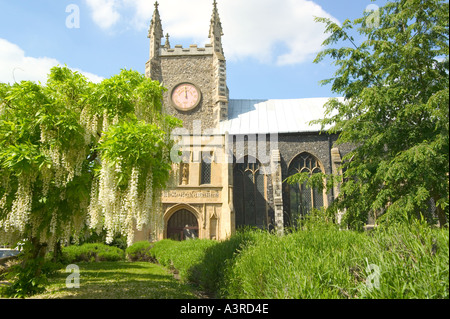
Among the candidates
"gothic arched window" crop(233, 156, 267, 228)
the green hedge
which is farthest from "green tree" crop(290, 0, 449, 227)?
"gothic arched window" crop(233, 156, 267, 228)

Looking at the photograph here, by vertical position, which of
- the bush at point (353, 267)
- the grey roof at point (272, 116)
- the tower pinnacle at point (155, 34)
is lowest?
the bush at point (353, 267)

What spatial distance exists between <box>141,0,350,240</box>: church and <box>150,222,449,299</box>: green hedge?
13458 mm

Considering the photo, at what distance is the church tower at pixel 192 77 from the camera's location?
2472 centimetres

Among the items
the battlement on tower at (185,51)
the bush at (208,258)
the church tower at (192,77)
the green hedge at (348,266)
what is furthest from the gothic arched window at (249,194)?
the green hedge at (348,266)

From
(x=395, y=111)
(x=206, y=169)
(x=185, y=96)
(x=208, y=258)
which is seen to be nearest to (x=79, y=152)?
(x=208, y=258)

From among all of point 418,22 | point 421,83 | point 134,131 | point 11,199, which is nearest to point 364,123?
point 421,83

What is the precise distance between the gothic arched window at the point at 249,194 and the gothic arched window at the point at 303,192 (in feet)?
6.94

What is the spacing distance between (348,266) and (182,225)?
58.0 ft

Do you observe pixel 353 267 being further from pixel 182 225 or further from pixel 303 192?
pixel 303 192

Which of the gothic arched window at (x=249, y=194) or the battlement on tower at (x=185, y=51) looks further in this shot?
the battlement on tower at (x=185, y=51)

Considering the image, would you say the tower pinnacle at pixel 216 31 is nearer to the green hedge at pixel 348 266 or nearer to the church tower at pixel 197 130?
the church tower at pixel 197 130

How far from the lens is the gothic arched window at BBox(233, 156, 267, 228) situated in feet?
73.4

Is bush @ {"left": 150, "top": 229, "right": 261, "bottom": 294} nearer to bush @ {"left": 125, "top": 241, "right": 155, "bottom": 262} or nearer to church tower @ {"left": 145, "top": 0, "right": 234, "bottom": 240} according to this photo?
bush @ {"left": 125, "top": 241, "right": 155, "bottom": 262}

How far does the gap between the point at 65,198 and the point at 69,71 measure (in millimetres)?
3459
